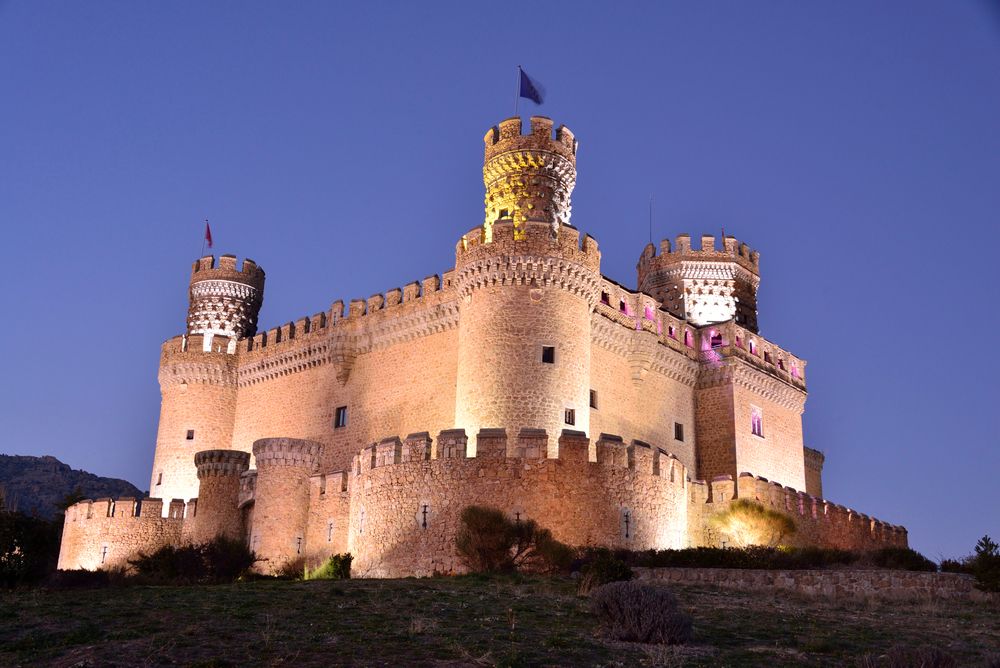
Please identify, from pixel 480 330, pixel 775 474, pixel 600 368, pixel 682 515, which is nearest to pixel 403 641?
pixel 682 515

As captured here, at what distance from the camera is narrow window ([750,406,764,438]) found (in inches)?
1597

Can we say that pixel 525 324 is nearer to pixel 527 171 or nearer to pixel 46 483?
pixel 527 171

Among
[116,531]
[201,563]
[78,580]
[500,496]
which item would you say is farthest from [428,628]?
[116,531]

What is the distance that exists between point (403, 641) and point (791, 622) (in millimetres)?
6452

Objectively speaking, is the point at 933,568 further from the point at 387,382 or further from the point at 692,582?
the point at 387,382

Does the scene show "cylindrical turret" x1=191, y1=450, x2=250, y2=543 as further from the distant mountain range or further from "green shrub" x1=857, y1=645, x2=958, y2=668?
the distant mountain range

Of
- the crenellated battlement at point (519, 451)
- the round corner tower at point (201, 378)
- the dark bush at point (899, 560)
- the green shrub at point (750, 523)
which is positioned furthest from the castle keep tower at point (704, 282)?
the crenellated battlement at point (519, 451)

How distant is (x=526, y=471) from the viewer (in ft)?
80.9

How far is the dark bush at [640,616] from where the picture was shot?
47.3ft

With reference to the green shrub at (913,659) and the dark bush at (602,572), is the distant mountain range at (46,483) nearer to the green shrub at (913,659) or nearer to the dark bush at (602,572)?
the dark bush at (602,572)

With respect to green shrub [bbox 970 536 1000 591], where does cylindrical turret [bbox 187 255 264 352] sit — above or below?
above

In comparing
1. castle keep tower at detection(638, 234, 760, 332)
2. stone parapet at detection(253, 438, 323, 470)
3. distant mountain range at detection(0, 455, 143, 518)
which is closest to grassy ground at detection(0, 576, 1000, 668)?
stone parapet at detection(253, 438, 323, 470)

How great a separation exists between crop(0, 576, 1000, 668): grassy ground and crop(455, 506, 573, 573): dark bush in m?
3.40

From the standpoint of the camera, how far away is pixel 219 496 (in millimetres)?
32719
